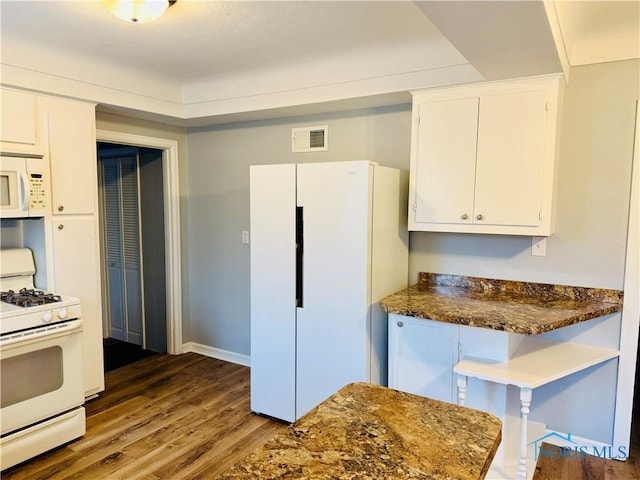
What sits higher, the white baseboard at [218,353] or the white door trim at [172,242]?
the white door trim at [172,242]

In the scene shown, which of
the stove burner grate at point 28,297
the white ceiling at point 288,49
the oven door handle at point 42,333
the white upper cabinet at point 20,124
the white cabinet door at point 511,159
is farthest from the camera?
the white upper cabinet at point 20,124

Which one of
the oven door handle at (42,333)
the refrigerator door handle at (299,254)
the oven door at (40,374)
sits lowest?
the oven door at (40,374)

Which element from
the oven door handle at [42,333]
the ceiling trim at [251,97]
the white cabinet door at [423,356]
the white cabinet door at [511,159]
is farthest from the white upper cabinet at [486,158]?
the oven door handle at [42,333]

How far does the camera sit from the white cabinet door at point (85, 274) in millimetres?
2990

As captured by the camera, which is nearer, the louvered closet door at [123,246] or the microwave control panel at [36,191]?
the microwave control panel at [36,191]

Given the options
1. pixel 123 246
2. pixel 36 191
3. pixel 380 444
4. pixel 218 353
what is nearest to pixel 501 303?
pixel 380 444

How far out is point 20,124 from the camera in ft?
8.92

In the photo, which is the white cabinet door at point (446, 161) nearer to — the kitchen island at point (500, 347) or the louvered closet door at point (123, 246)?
the kitchen island at point (500, 347)

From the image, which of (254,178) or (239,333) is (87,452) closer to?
(239,333)

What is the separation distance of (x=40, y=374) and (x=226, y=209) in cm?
201

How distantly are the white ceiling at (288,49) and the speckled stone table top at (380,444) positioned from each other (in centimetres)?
133

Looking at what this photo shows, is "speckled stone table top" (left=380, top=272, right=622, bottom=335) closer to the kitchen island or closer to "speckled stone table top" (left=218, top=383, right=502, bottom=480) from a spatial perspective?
the kitchen island

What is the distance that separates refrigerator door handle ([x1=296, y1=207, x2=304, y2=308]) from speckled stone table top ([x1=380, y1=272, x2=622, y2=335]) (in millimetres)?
537

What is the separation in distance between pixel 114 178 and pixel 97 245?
5.47 ft
